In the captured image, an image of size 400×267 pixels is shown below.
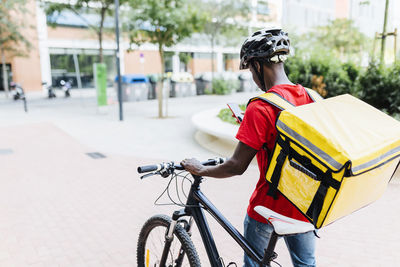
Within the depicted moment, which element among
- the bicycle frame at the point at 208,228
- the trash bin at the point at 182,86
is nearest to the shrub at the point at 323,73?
the bicycle frame at the point at 208,228

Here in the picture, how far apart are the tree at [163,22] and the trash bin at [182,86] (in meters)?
8.14

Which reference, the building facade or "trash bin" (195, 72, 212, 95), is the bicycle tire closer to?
"trash bin" (195, 72, 212, 95)

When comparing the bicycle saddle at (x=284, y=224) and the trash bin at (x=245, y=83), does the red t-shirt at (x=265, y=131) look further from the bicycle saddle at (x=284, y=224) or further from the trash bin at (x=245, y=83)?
the trash bin at (x=245, y=83)

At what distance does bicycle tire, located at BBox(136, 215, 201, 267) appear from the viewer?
2226 mm

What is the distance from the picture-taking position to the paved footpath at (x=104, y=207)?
352 cm

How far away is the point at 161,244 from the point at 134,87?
685 inches

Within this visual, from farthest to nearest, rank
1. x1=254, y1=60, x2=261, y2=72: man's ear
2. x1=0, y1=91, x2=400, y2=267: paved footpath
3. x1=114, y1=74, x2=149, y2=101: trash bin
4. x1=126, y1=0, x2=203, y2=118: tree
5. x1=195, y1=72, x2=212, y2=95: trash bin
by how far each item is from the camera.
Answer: x1=195, y1=72, x2=212, y2=95: trash bin, x1=114, y1=74, x2=149, y2=101: trash bin, x1=126, y1=0, x2=203, y2=118: tree, x1=0, y1=91, x2=400, y2=267: paved footpath, x1=254, y1=60, x2=261, y2=72: man's ear

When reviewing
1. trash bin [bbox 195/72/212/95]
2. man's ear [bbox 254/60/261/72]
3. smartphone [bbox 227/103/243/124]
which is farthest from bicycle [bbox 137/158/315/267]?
trash bin [bbox 195/72/212/95]

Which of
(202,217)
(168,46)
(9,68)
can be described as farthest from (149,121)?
(9,68)

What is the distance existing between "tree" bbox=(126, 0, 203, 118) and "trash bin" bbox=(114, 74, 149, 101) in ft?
19.8

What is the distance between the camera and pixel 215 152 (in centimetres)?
767

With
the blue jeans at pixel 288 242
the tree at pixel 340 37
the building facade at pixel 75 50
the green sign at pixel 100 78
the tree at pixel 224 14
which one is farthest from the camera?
the tree at pixel 340 37

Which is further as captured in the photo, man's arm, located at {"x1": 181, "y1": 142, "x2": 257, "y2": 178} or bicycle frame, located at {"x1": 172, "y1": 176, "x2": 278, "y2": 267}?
bicycle frame, located at {"x1": 172, "y1": 176, "x2": 278, "y2": 267}

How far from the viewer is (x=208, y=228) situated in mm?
2221
